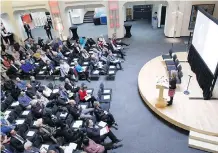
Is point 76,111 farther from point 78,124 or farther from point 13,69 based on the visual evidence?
point 13,69

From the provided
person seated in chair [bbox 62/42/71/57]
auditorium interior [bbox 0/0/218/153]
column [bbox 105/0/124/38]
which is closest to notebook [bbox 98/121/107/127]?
auditorium interior [bbox 0/0/218/153]

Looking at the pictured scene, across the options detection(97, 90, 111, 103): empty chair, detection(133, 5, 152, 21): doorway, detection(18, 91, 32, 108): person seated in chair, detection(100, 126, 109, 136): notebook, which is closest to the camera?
detection(100, 126, 109, 136): notebook

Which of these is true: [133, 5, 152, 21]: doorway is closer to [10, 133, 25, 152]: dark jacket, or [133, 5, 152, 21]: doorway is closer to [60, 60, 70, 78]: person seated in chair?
[60, 60, 70, 78]: person seated in chair

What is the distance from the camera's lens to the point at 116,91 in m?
9.49

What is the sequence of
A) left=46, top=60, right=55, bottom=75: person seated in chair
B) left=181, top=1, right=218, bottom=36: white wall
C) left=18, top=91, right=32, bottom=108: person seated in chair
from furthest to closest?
left=181, top=1, right=218, bottom=36: white wall < left=46, top=60, right=55, bottom=75: person seated in chair < left=18, top=91, right=32, bottom=108: person seated in chair

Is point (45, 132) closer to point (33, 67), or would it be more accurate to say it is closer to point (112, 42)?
point (33, 67)

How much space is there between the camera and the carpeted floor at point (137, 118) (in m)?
6.72

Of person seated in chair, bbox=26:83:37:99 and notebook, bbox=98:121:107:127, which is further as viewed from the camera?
person seated in chair, bbox=26:83:37:99

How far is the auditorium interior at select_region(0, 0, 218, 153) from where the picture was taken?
6.63m

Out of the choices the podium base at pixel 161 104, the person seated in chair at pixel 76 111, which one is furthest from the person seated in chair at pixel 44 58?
the podium base at pixel 161 104

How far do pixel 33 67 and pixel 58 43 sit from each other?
104 inches

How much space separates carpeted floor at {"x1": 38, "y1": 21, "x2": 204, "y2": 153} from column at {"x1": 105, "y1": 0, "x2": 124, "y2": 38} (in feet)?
7.64

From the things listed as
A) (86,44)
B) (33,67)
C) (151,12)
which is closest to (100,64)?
(86,44)

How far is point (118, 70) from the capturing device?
1116 centimetres
